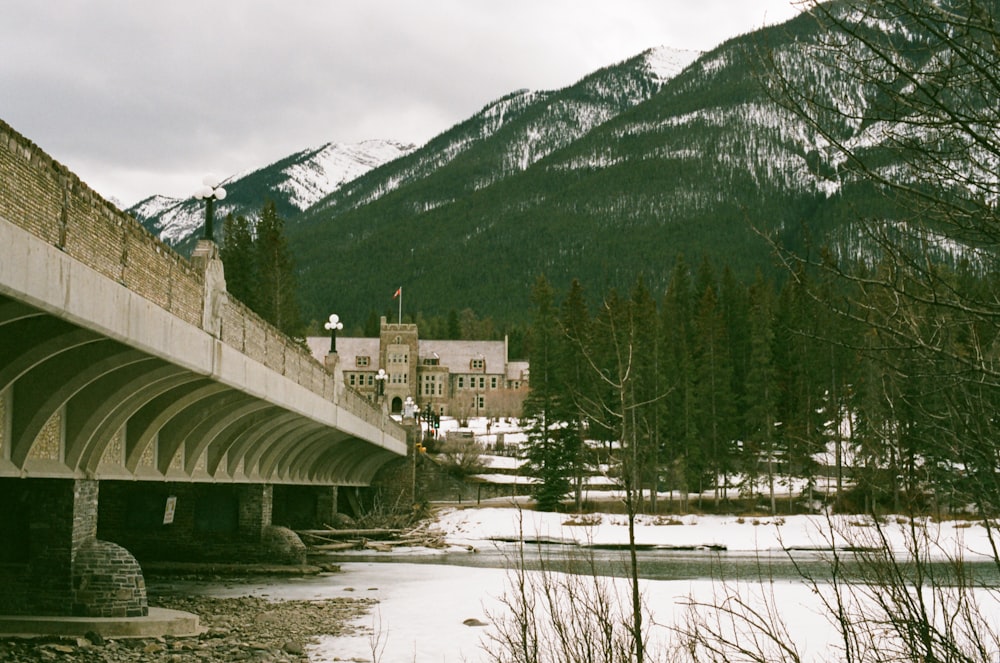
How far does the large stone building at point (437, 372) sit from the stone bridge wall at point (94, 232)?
299ft

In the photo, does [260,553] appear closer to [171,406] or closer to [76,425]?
[171,406]

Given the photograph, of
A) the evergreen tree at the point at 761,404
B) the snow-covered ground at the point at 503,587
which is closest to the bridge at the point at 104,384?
the snow-covered ground at the point at 503,587

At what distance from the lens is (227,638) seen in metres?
18.1

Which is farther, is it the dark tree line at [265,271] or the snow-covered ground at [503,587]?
the dark tree line at [265,271]

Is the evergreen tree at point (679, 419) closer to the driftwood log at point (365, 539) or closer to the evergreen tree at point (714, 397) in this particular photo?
the evergreen tree at point (714, 397)

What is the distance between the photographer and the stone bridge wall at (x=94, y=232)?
10.3 meters

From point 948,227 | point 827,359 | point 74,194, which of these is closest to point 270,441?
point 74,194

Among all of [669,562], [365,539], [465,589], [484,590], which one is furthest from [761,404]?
[484,590]

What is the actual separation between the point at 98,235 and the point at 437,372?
10444 centimetres

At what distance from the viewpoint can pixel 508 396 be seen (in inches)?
4377

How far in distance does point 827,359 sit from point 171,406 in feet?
169

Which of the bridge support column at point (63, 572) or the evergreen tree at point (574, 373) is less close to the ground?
the evergreen tree at point (574, 373)

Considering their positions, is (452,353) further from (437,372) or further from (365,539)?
(365,539)

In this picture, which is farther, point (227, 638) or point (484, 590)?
point (484, 590)
